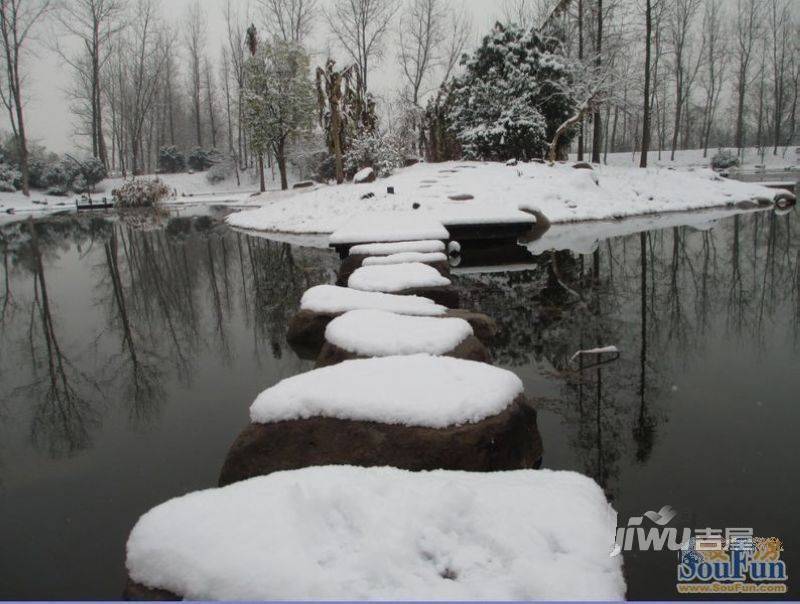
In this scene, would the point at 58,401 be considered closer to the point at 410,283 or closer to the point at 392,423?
the point at 410,283

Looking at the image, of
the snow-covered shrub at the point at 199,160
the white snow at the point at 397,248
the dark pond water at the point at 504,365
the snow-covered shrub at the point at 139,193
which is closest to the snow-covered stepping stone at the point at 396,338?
the dark pond water at the point at 504,365

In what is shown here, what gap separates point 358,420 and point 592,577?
137 cm

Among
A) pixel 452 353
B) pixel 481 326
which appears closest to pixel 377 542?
pixel 452 353

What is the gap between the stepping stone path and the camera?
1738mm

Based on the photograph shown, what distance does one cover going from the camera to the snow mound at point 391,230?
9.48 metres

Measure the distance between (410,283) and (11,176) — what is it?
37.2 m

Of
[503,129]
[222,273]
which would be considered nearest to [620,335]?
[222,273]

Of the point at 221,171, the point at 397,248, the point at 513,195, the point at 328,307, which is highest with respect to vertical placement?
the point at 221,171

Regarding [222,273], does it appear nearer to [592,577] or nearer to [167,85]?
[592,577]

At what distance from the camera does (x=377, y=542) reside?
6.09ft

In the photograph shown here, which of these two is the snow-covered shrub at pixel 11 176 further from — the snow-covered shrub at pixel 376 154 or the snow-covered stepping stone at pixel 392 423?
the snow-covered stepping stone at pixel 392 423

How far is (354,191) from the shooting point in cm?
1820

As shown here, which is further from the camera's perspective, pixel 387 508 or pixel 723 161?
pixel 723 161

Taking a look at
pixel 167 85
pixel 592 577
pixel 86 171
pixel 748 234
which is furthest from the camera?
pixel 167 85
